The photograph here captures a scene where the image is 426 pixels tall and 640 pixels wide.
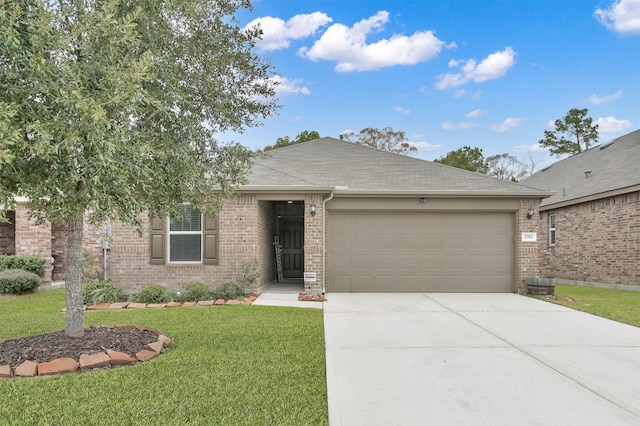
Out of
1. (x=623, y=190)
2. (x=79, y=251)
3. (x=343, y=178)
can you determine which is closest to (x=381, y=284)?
(x=343, y=178)

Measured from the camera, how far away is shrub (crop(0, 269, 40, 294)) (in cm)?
982

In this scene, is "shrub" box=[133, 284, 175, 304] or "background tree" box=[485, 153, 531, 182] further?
"background tree" box=[485, 153, 531, 182]

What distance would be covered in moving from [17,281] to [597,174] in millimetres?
18517

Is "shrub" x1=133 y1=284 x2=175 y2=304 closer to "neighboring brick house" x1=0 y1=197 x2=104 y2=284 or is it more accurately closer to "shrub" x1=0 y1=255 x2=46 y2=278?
"neighboring brick house" x1=0 y1=197 x2=104 y2=284

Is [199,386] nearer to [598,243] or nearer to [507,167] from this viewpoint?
[598,243]

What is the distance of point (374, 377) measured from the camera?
13.9ft

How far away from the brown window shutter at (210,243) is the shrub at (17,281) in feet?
14.4

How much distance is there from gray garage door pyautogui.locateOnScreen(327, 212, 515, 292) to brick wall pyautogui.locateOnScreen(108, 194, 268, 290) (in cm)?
207

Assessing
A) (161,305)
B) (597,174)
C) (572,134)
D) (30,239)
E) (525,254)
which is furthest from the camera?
(572,134)

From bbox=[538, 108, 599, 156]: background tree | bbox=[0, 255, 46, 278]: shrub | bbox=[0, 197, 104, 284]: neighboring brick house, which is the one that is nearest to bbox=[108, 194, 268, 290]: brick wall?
bbox=[0, 197, 104, 284]: neighboring brick house

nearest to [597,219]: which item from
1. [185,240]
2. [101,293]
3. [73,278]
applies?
[185,240]

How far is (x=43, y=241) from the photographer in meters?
11.7

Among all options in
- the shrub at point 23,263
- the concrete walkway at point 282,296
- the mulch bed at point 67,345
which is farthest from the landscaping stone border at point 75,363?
the shrub at point 23,263

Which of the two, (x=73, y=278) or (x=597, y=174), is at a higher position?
(x=597, y=174)
